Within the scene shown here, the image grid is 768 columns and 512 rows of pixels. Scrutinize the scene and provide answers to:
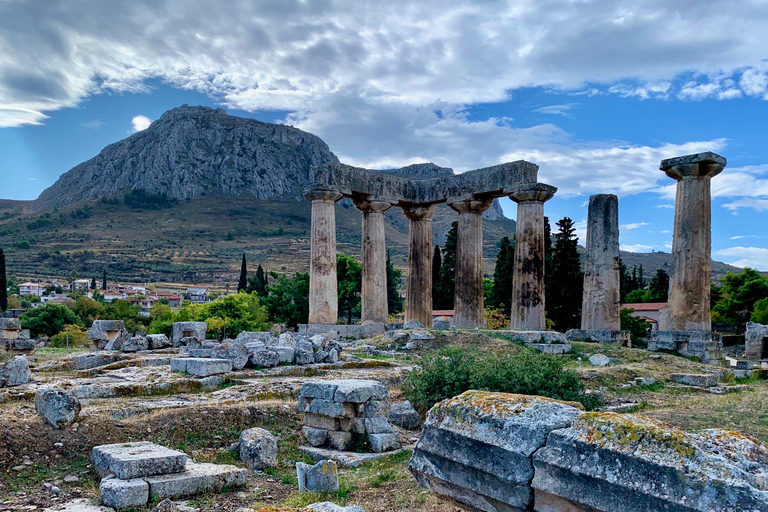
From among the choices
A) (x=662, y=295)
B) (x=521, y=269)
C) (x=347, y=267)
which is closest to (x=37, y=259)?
(x=347, y=267)

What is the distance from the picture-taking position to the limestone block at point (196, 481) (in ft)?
23.7

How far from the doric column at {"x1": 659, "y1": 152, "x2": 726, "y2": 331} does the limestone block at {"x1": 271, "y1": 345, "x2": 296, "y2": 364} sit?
14009 millimetres

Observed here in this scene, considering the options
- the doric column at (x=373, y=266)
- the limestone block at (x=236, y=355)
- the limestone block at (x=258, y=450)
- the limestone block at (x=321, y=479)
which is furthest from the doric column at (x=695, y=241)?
the limestone block at (x=321, y=479)

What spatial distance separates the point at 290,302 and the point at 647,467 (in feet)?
165

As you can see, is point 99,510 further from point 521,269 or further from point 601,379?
point 521,269

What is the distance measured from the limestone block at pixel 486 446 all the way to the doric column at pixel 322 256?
735 inches

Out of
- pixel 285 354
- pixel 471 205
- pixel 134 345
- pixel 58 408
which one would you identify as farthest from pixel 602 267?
pixel 58 408

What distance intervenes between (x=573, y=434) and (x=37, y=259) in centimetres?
12741

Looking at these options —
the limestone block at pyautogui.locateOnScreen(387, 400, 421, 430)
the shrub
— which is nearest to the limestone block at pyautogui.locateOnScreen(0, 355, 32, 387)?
the limestone block at pyautogui.locateOnScreen(387, 400, 421, 430)

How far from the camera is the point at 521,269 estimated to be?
24.0 m

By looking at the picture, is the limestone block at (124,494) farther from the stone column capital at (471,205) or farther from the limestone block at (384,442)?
the stone column capital at (471,205)

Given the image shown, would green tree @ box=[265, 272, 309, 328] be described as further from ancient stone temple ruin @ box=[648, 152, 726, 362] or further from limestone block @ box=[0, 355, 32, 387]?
limestone block @ box=[0, 355, 32, 387]

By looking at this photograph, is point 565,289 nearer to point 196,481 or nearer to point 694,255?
point 694,255

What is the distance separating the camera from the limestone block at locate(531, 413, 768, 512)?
4.06 m
